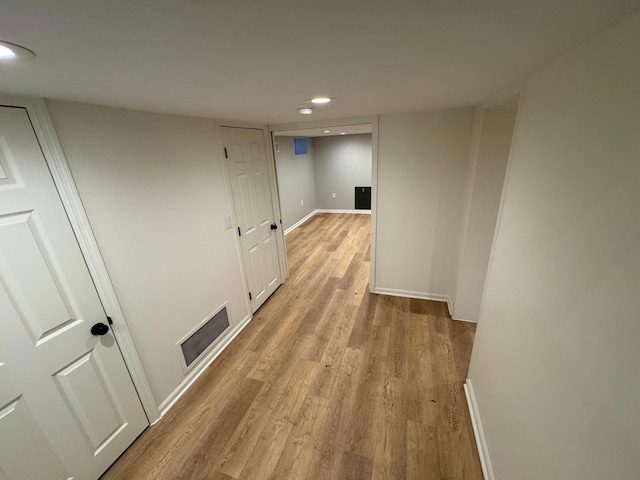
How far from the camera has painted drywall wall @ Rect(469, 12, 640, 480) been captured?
593 mm

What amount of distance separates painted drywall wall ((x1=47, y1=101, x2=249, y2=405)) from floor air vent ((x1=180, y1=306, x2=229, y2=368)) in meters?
0.08

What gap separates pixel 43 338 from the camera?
1218 mm

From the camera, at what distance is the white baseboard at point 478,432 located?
4.50ft

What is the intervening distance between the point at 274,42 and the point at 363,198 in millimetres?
6167

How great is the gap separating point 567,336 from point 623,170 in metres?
0.51

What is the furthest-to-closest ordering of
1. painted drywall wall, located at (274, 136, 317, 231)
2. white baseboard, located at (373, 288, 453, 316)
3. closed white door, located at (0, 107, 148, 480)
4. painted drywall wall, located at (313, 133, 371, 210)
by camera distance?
painted drywall wall, located at (313, 133, 371, 210) < painted drywall wall, located at (274, 136, 317, 231) < white baseboard, located at (373, 288, 453, 316) < closed white door, located at (0, 107, 148, 480)

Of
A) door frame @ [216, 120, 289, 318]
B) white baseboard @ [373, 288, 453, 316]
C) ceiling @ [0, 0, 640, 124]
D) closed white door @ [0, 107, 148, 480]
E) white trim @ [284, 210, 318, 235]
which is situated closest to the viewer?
ceiling @ [0, 0, 640, 124]

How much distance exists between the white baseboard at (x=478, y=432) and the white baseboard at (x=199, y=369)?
208 cm

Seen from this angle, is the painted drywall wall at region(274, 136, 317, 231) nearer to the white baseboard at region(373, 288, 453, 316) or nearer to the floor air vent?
the white baseboard at region(373, 288, 453, 316)

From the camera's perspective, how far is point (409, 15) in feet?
1.94

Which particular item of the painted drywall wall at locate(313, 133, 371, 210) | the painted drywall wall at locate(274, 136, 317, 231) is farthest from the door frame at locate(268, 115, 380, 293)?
the painted drywall wall at locate(313, 133, 371, 210)

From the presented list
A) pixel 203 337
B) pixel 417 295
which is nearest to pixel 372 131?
pixel 417 295

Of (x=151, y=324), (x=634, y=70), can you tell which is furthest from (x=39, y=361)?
(x=634, y=70)

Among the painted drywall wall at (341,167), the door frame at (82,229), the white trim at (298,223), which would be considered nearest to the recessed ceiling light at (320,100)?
the door frame at (82,229)
